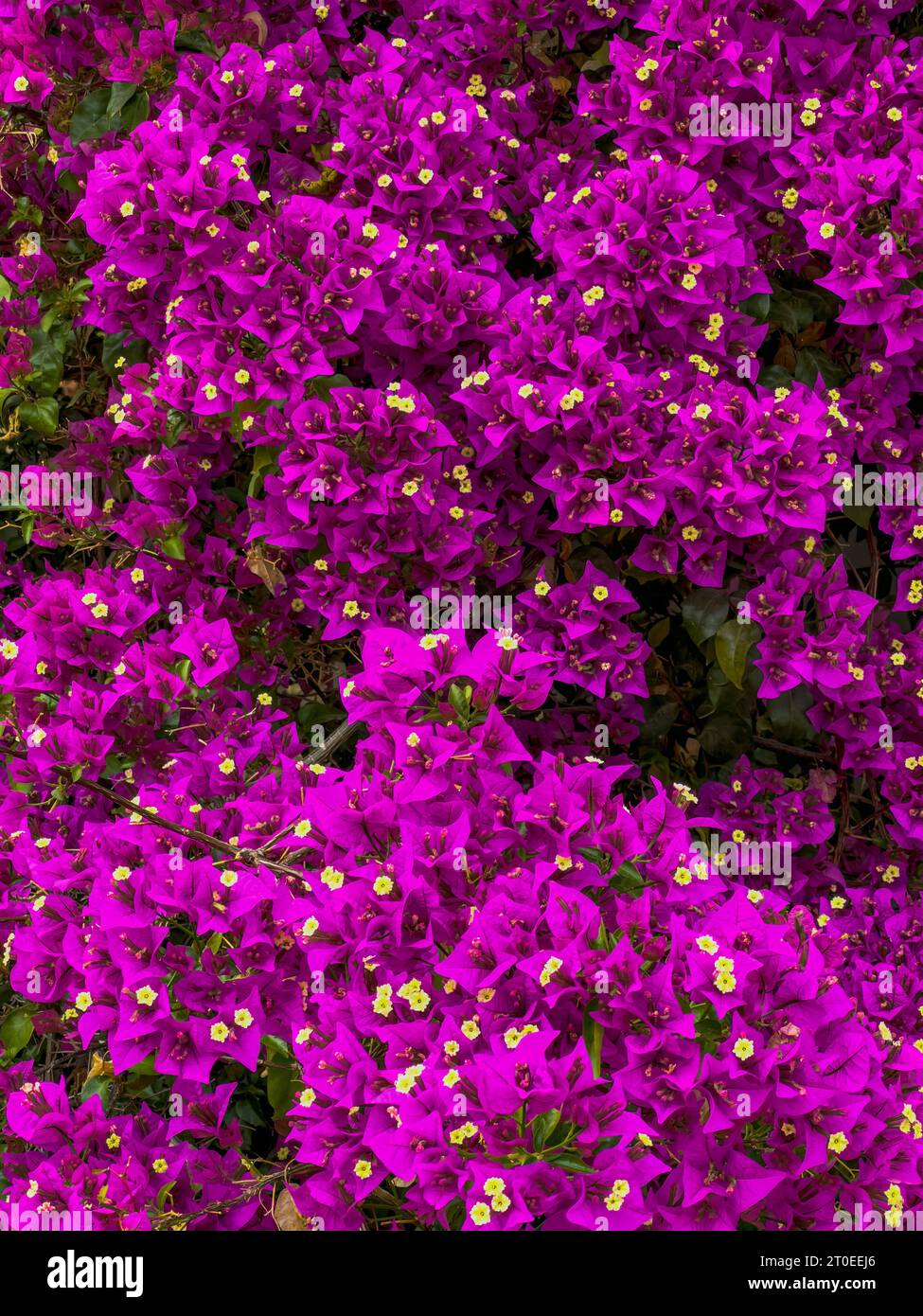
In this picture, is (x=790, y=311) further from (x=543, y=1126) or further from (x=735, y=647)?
(x=543, y=1126)

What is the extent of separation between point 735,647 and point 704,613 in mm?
95

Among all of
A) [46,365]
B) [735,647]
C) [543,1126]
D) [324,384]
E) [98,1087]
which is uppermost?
[46,365]

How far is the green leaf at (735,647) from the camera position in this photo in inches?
85.4

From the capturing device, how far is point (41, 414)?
249cm

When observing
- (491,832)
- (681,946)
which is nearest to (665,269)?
(491,832)

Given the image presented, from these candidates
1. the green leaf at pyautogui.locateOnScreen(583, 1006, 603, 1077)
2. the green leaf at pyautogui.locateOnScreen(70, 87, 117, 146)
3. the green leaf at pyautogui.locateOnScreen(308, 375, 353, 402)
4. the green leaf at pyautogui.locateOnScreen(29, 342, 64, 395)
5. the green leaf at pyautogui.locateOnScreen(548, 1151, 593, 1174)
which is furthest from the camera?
the green leaf at pyautogui.locateOnScreen(29, 342, 64, 395)

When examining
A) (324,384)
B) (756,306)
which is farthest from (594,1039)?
(756,306)

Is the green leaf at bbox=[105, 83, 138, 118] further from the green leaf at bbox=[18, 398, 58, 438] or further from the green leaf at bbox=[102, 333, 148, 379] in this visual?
the green leaf at bbox=[18, 398, 58, 438]

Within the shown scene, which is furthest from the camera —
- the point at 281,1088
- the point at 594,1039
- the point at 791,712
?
the point at 791,712

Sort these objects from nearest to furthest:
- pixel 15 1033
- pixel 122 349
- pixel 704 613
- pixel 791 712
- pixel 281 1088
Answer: pixel 281 1088 → pixel 15 1033 → pixel 704 613 → pixel 791 712 → pixel 122 349

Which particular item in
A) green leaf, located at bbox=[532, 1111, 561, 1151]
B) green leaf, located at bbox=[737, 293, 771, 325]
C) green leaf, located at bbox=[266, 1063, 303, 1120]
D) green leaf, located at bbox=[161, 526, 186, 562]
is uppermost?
green leaf, located at bbox=[737, 293, 771, 325]

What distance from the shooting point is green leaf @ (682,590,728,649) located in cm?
221

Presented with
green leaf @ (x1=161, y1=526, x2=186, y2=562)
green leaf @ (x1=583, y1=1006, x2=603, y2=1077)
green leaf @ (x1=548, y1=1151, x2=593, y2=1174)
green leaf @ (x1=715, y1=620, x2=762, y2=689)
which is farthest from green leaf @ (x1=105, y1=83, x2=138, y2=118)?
green leaf @ (x1=548, y1=1151, x2=593, y2=1174)
